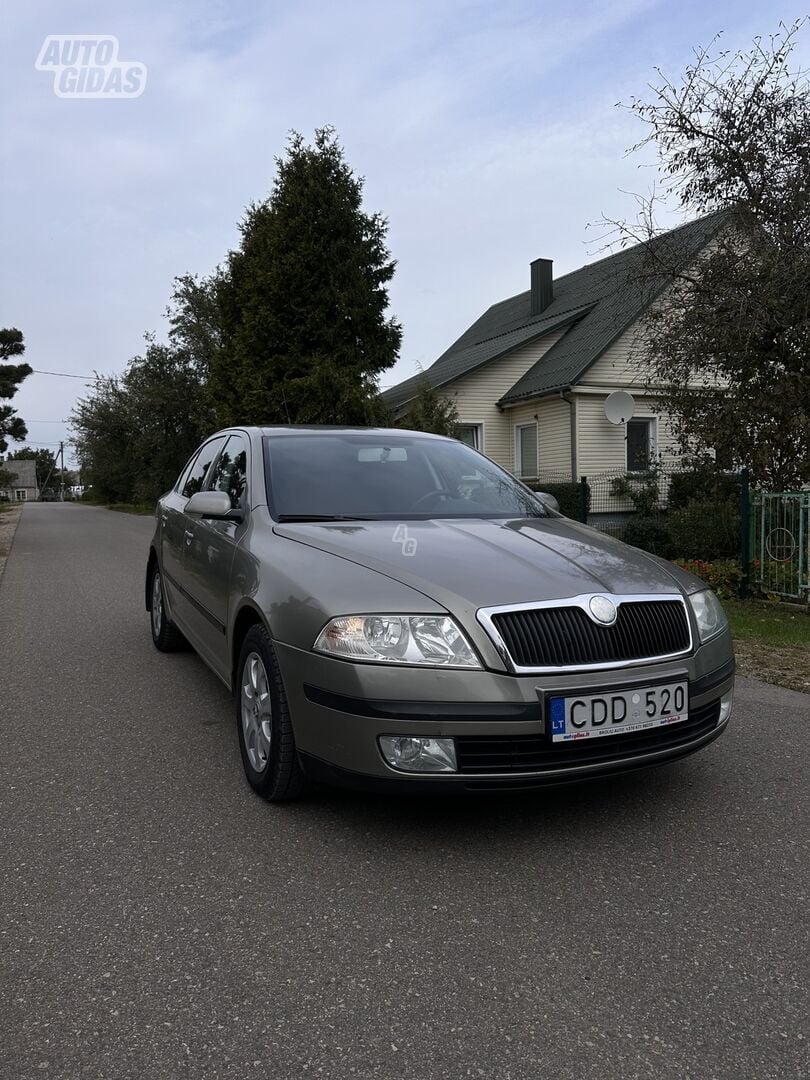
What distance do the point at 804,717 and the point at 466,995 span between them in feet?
11.0

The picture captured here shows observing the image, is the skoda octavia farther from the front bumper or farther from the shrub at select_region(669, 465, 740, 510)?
the shrub at select_region(669, 465, 740, 510)

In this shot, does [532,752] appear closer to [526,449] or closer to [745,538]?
[745,538]

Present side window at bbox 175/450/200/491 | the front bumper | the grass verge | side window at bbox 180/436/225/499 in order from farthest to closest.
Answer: side window at bbox 175/450/200/491 < the grass verge < side window at bbox 180/436/225/499 < the front bumper

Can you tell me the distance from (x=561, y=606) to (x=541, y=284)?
25548mm

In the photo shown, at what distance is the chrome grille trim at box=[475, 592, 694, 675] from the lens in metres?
2.77

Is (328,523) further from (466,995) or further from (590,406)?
(590,406)

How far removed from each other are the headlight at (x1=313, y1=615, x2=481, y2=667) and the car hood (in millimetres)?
74

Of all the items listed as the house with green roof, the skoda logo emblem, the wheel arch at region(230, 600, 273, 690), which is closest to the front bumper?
the skoda logo emblem

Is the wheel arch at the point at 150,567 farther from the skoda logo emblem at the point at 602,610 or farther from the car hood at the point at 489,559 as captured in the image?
the skoda logo emblem at the point at 602,610

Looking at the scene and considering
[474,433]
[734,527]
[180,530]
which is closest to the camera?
[180,530]

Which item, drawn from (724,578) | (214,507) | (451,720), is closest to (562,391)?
(724,578)

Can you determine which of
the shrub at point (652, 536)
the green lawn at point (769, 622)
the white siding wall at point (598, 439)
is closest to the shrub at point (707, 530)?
the shrub at point (652, 536)

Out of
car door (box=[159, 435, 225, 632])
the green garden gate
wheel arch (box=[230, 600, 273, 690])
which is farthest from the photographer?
the green garden gate

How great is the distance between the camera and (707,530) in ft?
36.0
